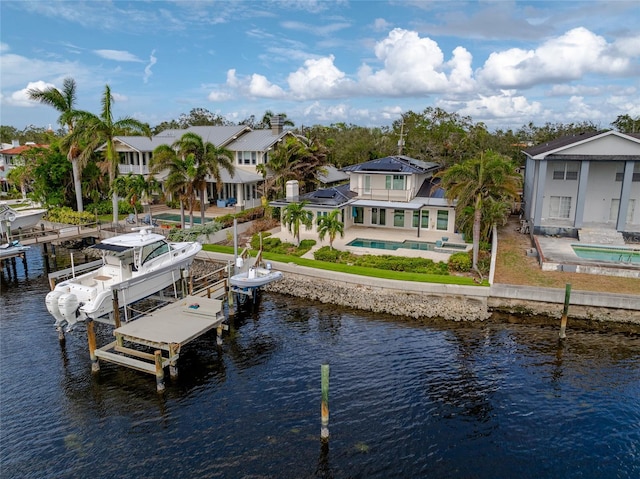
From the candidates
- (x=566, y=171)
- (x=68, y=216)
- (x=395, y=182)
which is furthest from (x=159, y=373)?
(x=566, y=171)

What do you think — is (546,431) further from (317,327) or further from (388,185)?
(388,185)

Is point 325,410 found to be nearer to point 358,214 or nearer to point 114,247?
point 114,247

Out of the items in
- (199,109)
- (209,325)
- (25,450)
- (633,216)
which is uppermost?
(199,109)

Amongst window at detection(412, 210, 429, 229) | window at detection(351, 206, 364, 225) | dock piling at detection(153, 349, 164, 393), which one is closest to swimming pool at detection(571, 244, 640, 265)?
window at detection(412, 210, 429, 229)

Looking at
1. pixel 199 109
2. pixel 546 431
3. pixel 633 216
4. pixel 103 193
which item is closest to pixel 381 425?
pixel 546 431

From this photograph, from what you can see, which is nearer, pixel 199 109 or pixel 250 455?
pixel 250 455

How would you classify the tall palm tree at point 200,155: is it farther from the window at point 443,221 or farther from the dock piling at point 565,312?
the dock piling at point 565,312
